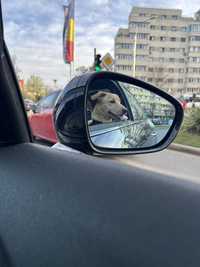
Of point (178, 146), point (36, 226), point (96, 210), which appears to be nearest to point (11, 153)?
point (36, 226)

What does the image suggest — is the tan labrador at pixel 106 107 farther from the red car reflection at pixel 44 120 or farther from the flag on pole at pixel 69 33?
the flag on pole at pixel 69 33

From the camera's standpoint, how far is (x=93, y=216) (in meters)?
0.79

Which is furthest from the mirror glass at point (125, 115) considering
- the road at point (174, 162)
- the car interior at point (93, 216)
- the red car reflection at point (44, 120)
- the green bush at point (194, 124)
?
the green bush at point (194, 124)

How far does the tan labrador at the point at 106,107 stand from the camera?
1.26 metres

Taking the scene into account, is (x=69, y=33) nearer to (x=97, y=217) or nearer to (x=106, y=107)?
(x=106, y=107)

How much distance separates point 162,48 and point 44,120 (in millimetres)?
18951

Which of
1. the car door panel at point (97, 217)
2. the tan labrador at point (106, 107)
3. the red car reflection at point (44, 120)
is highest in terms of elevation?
the tan labrador at point (106, 107)

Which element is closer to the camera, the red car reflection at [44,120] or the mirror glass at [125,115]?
the mirror glass at [125,115]

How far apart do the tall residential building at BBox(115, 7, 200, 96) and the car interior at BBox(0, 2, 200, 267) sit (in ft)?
12.8

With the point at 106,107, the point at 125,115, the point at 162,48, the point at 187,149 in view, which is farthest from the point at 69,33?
the point at 162,48

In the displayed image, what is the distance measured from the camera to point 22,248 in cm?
80

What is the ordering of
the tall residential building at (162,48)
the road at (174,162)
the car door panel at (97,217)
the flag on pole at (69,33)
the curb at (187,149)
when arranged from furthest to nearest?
the tall residential building at (162,48), the curb at (187,149), the road at (174,162), the flag on pole at (69,33), the car door panel at (97,217)

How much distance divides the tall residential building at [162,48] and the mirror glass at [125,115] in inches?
119

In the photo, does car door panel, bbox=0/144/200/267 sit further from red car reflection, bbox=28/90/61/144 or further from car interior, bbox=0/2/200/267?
red car reflection, bbox=28/90/61/144
